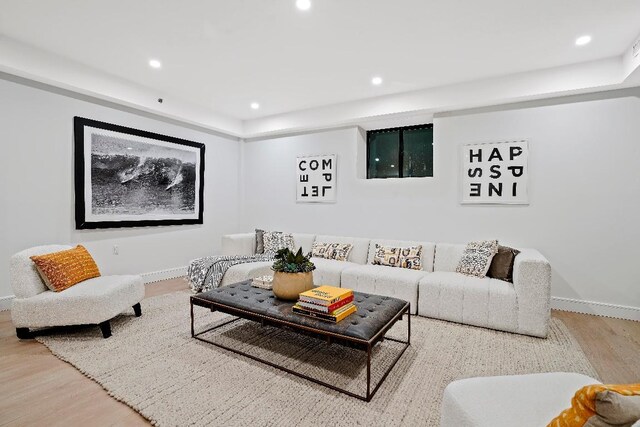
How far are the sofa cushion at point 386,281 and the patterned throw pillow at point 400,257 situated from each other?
10 centimetres

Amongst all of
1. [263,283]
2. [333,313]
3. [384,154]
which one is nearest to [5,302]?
[263,283]

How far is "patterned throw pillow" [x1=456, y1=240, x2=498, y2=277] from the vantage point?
3414 mm

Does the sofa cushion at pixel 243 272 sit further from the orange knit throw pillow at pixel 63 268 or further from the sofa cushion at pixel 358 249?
the orange knit throw pillow at pixel 63 268

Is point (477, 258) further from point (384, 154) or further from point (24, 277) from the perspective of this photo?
point (24, 277)

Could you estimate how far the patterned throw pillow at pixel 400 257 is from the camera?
3.88 meters

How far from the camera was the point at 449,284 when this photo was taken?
324cm

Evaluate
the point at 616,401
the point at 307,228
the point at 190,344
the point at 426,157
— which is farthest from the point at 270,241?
the point at 616,401

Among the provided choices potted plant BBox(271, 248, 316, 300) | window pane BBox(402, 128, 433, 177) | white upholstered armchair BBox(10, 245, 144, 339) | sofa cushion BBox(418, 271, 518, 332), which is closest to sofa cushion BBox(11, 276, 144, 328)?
white upholstered armchair BBox(10, 245, 144, 339)

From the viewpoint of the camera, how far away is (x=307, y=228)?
211 inches

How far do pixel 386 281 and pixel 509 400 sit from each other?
7.68 ft

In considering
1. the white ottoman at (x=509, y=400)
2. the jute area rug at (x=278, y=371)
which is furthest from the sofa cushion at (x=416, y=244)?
the white ottoman at (x=509, y=400)

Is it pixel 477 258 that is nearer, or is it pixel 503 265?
pixel 503 265

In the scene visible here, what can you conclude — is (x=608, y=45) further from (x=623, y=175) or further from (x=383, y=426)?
(x=383, y=426)

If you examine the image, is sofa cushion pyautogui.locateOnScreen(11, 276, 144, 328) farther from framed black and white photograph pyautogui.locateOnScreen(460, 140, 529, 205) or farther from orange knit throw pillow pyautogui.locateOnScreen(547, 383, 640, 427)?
framed black and white photograph pyautogui.locateOnScreen(460, 140, 529, 205)
